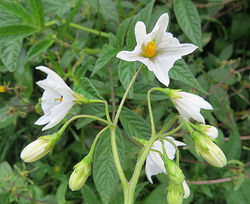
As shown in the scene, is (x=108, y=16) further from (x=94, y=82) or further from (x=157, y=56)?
(x=157, y=56)

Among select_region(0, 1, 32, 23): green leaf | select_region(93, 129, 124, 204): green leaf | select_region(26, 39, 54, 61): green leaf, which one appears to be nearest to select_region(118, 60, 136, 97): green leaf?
select_region(93, 129, 124, 204): green leaf

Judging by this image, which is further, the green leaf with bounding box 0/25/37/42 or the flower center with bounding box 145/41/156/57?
the green leaf with bounding box 0/25/37/42

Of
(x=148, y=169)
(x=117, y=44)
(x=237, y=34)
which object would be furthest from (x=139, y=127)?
(x=237, y=34)

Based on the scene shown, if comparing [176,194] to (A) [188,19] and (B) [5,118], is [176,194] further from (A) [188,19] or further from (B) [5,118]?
(B) [5,118]

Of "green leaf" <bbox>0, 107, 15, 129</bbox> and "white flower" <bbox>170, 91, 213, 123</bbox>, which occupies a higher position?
"white flower" <bbox>170, 91, 213, 123</bbox>

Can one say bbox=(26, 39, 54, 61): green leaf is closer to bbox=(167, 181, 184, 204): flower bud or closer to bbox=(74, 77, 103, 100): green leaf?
bbox=(74, 77, 103, 100): green leaf

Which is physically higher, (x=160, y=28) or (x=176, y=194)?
(x=160, y=28)

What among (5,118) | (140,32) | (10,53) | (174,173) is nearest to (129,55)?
(140,32)

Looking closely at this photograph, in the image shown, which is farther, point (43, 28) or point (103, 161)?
point (43, 28)
